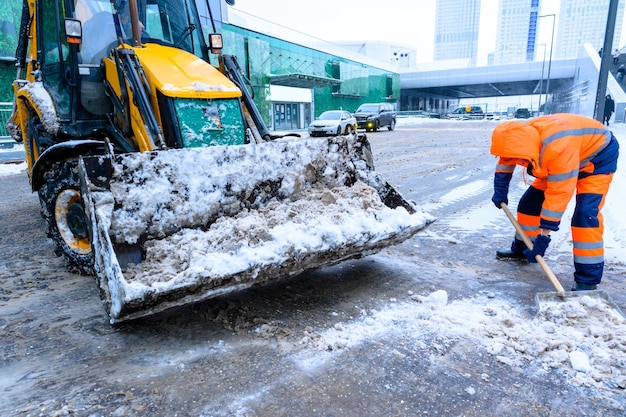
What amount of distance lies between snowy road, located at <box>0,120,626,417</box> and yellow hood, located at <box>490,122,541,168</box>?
3.54 feet

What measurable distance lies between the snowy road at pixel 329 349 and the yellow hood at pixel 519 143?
3.54ft

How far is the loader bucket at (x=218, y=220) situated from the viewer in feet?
8.31

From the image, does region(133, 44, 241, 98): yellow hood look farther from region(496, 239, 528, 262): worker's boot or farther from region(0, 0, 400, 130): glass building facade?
region(0, 0, 400, 130): glass building facade

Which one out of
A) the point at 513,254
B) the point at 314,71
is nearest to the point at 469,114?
the point at 314,71

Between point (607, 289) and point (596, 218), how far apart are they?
0.64 metres

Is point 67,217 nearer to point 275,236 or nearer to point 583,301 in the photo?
point 275,236

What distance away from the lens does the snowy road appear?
2.11 metres

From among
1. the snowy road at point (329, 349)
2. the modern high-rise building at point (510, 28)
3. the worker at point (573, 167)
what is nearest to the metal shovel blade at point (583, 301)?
the snowy road at point (329, 349)

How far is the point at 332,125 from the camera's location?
1933cm

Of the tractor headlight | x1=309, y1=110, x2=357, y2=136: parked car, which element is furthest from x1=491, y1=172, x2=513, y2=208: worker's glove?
x1=309, y1=110, x2=357, y2=136: parked car

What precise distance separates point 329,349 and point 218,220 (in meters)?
1.30

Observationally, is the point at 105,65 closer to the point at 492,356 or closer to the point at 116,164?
the point at 116,164

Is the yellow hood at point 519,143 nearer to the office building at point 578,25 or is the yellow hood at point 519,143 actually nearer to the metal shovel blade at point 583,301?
the metal shovel blade at point 583,301

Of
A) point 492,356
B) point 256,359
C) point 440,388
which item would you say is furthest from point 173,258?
point 492,356
